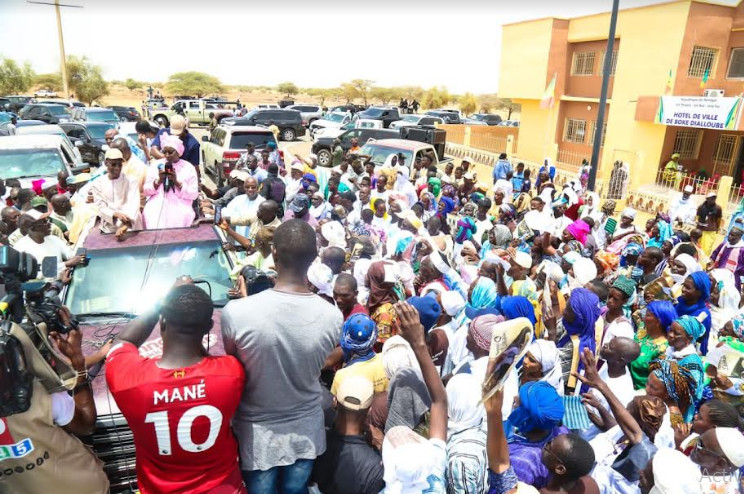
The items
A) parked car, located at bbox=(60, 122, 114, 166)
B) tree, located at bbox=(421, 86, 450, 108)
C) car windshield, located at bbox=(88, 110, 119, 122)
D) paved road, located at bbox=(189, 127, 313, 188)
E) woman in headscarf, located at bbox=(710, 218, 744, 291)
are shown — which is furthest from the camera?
tree, located at bbox=(421, 86, 450, 108)

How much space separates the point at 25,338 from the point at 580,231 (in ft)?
21.2

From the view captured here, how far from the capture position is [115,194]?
515 cm

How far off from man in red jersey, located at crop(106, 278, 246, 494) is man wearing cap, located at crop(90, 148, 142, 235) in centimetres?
322

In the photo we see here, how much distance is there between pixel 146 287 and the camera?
411cm

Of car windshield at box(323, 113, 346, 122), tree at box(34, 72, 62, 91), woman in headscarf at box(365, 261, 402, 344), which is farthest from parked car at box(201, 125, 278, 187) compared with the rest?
tree at box(34, 72, 62, 91)

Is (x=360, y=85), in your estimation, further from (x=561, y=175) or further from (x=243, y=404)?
(x=243, y=404)

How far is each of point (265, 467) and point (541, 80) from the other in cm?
2382

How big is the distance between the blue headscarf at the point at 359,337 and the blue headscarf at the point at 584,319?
2.01 meters

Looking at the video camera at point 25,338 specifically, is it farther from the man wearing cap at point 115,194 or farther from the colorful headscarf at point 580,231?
the colorful headscarf at point 580,231

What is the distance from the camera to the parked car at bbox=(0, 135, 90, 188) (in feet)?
29.4

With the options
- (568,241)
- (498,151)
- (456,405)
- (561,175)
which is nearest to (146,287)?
(456,405)

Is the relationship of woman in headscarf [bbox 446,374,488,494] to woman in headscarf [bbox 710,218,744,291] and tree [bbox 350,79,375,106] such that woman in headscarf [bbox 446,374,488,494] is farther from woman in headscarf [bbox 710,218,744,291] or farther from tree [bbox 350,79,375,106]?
tree [bbox 350,79,375,106]

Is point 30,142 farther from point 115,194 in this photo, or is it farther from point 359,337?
point 359,337

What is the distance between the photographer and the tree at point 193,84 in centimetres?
6512
